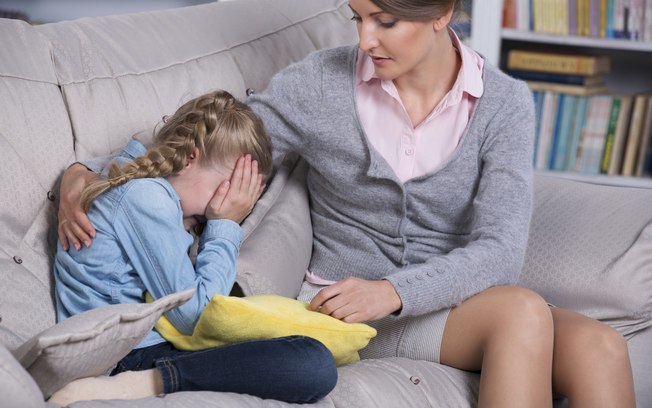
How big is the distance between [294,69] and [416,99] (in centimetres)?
21

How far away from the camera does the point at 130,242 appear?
1.34 metres

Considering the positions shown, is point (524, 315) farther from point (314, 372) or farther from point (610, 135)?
point (610, 135)

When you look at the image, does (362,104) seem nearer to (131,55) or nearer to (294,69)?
(294,69)

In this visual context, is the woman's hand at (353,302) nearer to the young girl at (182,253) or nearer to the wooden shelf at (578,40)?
the young girl at (182,253)

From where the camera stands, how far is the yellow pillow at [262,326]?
4.19ft

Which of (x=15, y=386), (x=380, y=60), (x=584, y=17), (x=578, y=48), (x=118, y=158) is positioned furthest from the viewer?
(x=578, y=48)

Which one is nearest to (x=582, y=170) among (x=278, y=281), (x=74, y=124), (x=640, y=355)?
(x=640, y=355)

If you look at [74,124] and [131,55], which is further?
[131,55]

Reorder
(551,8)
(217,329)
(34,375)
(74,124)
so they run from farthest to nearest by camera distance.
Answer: (551,8) < (74,124) < (217,329) < (34,375)

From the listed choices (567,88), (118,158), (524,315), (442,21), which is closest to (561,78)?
(567,88)

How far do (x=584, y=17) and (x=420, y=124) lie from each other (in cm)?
153

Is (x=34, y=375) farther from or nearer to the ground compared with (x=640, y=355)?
farther from the ground

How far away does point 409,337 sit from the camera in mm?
1531

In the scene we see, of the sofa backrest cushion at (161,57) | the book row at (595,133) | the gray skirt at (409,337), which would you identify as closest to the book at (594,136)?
the book row at (595,133)
